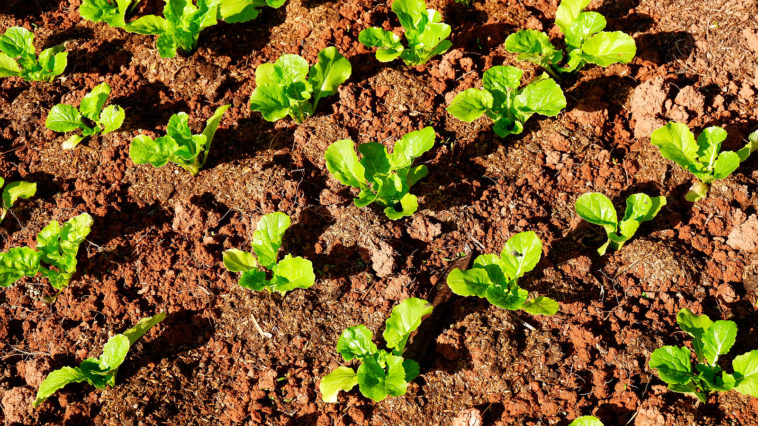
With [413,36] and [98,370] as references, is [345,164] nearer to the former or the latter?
[413,36]

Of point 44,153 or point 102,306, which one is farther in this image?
point 44,153

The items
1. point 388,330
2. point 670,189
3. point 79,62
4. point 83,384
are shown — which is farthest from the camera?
point 79,62

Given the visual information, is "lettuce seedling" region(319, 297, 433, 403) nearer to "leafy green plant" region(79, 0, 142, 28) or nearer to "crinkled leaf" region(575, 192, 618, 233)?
"crinkled leaf" region(575, 192, 618, 233)

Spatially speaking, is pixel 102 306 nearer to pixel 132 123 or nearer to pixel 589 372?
pixel 132 123

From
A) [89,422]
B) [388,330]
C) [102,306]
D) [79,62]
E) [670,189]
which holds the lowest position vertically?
[89,422]

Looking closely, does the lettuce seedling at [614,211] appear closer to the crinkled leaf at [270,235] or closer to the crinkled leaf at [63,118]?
the crinkled leaf at [270,235]

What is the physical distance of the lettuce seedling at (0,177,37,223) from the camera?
3545 mm

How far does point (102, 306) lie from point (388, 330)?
1562mm

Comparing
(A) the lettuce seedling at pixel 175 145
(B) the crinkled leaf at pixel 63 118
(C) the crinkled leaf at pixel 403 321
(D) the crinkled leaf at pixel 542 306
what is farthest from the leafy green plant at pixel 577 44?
(B) the crinkled leaf at pixel 63 118

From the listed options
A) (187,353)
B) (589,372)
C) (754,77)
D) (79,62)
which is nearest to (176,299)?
(187,353)

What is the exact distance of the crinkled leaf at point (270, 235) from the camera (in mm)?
3201

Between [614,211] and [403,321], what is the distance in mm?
1202

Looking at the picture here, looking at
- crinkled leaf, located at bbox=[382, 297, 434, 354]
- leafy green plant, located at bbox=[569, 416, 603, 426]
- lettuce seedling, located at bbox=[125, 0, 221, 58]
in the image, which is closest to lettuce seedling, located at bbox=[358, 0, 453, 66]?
lettuce seedling, located at bbox=[125, 0, 221, 58]

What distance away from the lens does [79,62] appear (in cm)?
404
